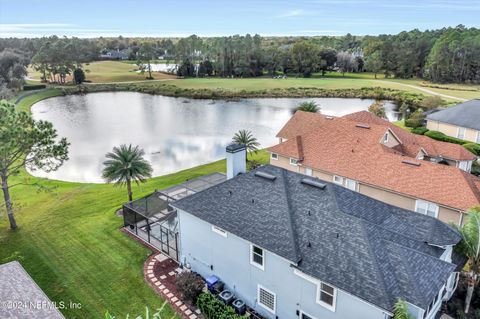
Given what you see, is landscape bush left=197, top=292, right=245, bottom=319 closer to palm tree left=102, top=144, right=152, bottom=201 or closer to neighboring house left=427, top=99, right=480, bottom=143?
palm tree left=102, top=144, right=152, bottom=201

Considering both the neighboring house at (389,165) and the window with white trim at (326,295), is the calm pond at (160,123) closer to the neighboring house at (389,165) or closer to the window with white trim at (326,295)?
the neighboring house at (389,165)

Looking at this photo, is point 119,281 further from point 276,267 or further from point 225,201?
point 276,267

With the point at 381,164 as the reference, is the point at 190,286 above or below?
below

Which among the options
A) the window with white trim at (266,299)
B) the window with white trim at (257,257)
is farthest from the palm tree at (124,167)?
the window with white trim at (266,299)

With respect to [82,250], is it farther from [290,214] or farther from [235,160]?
[290,214]

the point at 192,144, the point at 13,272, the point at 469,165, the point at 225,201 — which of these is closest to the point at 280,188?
the point at 225,201

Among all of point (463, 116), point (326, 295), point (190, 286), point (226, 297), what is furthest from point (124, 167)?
point (463, 116)

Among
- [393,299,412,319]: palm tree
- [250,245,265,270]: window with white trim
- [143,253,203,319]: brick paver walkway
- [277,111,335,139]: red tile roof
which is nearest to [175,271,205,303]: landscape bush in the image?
[143,253,203,319]: brick paver walkway
